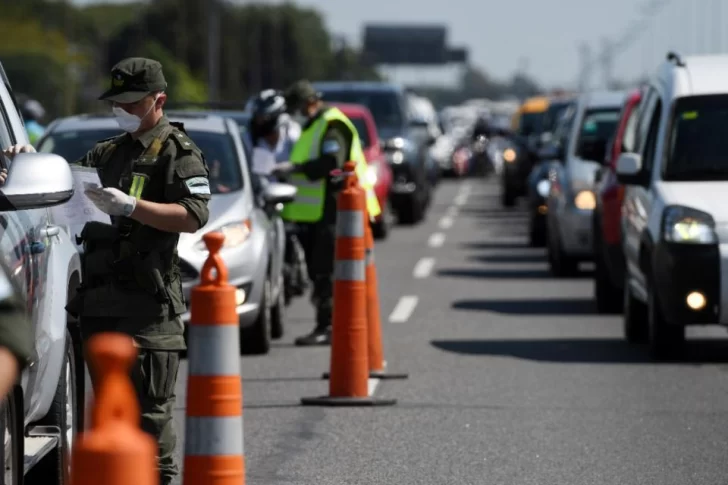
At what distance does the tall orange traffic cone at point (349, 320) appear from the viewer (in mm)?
10531

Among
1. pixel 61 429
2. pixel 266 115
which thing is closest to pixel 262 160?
pixel 266 115

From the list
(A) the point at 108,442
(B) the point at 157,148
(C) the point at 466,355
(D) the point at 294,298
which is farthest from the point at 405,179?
(A) the point at 108,442

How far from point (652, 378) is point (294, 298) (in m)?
7.06

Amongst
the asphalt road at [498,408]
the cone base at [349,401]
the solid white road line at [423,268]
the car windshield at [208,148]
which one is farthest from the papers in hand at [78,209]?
the solid white road line at [423,268]

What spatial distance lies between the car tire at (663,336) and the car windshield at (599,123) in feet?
25.6

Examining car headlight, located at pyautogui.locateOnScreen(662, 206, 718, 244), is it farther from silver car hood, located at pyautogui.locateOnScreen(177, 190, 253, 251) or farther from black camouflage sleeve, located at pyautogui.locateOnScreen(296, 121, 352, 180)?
silver car hood, located at pyautogui.locateOnScreen(177, 190, 253, 251)

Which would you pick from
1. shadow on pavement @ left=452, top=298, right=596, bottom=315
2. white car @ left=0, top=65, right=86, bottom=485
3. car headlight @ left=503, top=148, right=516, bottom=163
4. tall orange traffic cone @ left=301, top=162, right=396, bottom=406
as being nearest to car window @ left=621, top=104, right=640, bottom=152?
shadow on pavement @ left=452, top=298, right=596, bottom=315

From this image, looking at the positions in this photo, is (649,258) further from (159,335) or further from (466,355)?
(159,335)

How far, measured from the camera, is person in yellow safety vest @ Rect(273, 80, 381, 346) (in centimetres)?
1359

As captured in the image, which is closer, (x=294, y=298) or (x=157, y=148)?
(x=157, y=148)

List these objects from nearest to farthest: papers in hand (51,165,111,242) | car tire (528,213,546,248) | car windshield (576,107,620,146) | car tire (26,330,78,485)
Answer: papers in hand (51,165,111,242)
car tire (26,330,78,485)
car windshield (576,107,620,146)
car tire (528,213,546,248)

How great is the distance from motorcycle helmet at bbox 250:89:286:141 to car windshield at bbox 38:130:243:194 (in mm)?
2020

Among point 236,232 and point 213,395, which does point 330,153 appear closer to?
point 236,232

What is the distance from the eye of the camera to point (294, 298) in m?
18.5
